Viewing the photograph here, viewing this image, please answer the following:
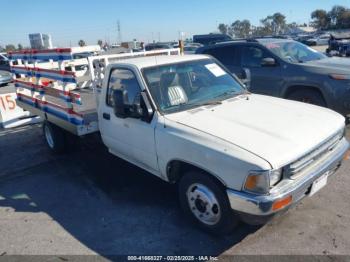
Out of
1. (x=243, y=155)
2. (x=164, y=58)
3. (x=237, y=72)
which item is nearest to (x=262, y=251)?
(x=243, y=155)

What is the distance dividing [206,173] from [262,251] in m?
0.91

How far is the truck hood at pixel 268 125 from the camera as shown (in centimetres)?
280

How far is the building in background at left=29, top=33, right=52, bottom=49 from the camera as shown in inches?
344

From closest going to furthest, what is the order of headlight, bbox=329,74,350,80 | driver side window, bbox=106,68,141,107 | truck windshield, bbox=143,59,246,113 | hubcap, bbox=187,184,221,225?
hubcap, bbox=187,184,221,225, truck windshield, bbox=143,59,246,113, driver side window, bbox=106,68,141,107, headlight, bbox=329,74,350,80

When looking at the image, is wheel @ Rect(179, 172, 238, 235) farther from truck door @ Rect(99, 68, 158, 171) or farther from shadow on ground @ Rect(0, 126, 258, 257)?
truck door @ Rect(99, 68, 158, 171)

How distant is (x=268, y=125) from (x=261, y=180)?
73 centimetres

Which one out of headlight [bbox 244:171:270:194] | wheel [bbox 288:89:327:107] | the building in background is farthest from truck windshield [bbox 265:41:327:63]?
the building in background

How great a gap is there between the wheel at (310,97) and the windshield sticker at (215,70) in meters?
2.70

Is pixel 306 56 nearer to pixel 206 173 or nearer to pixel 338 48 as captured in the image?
pixel 206 173

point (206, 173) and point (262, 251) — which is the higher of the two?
point (206, 173)

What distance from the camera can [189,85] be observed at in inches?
157

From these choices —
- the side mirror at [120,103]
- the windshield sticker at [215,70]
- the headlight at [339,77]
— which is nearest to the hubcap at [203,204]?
the side mirror at [120,103]

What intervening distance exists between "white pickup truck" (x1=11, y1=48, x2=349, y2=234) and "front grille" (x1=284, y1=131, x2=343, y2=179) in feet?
0.04

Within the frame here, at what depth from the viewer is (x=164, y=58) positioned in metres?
4.34
